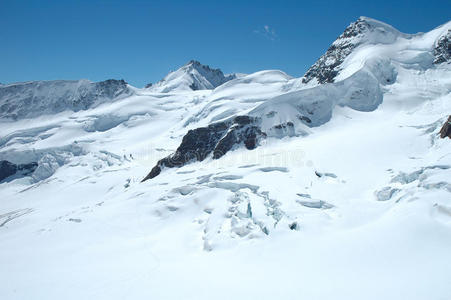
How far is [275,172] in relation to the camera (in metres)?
30.5

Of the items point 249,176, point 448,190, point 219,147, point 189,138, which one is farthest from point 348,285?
point 189,138

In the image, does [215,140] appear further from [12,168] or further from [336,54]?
[12,168]

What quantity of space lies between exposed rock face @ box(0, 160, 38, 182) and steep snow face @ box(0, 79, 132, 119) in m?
46.7

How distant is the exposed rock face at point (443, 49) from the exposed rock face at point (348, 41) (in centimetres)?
1294

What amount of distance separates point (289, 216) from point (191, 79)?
150 m

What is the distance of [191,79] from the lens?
16238 centimetres

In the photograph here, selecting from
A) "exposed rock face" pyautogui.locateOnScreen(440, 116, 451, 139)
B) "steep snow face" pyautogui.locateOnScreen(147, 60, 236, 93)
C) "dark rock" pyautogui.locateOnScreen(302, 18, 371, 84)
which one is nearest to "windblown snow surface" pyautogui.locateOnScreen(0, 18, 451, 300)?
"exposed rock face" pyautogui.locateOnScreen(440, 116, 451, 139)

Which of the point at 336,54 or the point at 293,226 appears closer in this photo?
the point at 293,226

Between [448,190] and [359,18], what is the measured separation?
78.0 meters

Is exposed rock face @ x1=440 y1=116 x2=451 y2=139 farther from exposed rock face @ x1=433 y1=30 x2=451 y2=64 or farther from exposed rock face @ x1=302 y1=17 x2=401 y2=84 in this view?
exposed rock face @ x1=302 y1=17 x2=401 y2=84

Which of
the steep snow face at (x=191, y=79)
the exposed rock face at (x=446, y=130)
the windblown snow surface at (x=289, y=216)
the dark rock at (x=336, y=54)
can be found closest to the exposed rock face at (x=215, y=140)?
the windblown snow surface at (x=289, y=216)

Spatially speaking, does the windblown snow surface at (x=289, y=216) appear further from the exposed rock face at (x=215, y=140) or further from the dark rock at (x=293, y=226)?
the exposed rock face at (x=215, y=140)

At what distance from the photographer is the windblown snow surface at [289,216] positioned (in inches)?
561

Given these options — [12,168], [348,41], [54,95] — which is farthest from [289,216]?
[54,95]
